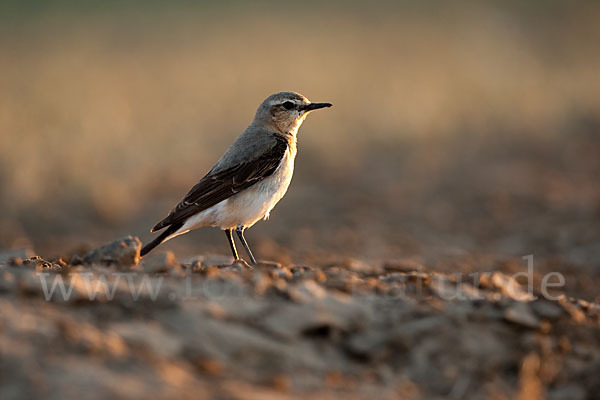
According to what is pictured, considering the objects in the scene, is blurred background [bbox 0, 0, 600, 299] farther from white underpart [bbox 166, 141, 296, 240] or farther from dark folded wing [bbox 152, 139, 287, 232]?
dark folded wing [bbox 152, 139, 287, 232]

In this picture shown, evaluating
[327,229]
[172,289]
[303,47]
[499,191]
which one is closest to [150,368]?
[172,289]

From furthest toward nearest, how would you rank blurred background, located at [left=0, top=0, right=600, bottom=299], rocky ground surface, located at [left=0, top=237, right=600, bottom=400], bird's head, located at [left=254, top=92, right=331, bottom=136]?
blurred background, located at [left=0, top=0, right=600, bottom=299]
bird's head, located at [left=254, top=92, right=331, bottom=136]
rocky ground surface, located at [left=0, top=237, right=600, bottom=400]

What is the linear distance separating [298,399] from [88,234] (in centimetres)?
900

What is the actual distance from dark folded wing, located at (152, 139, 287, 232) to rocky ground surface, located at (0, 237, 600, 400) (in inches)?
70.9

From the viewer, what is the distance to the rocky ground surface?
423 cm

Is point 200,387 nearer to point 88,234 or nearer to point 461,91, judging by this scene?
point 88,234

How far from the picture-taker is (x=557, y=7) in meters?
36.6

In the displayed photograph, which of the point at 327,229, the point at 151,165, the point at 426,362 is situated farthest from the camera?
the point at 151,165

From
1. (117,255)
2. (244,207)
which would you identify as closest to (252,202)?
(244,207)

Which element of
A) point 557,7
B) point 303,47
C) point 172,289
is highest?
point 557,7

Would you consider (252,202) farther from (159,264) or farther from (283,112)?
(159,264)

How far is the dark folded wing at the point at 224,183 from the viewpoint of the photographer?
7.85 meters

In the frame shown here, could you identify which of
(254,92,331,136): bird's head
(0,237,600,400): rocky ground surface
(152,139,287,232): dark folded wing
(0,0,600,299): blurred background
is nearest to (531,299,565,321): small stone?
(0,237,600,400): rocky ground surface

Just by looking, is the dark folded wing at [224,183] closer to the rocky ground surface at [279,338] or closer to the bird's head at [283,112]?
the bird's head at [283,112]
